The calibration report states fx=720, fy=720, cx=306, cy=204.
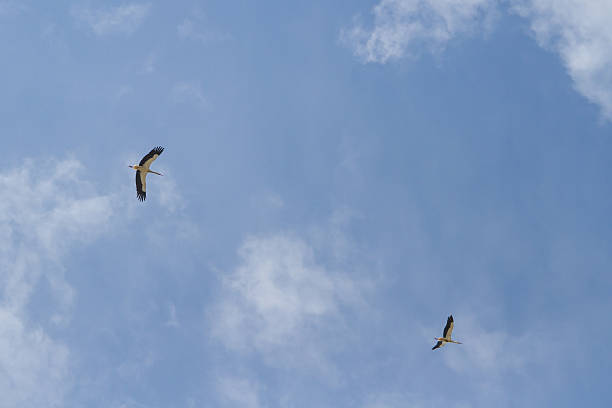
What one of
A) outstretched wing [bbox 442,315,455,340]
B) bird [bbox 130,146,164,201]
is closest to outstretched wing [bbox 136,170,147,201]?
bird [bbox 130,146,164,201]

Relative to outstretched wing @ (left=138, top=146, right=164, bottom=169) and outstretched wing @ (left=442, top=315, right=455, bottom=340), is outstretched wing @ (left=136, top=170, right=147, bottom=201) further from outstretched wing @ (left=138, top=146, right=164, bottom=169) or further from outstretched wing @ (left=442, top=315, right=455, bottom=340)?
outstretched wing @ (left=442, top=315, right=455, bottom=340)

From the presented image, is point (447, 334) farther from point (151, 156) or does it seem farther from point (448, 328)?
point (151, 156)

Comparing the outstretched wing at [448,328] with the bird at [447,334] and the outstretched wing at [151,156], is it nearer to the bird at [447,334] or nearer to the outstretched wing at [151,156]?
the bird at [447,334]

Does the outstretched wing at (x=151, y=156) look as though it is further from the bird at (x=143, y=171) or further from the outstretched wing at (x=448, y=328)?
the outstretched wing at (x=448, y=328)

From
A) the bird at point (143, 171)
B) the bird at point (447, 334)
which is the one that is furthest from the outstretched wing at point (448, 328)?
the bird at point (143, 171)

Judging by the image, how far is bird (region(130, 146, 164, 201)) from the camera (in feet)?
345

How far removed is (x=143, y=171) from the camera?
108500 mm

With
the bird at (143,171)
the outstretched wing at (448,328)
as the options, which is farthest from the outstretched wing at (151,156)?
the outstretched wing at (448,328)

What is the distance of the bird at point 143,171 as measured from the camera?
105m

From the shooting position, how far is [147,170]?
108375mm

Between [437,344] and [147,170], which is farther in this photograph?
[437,344]

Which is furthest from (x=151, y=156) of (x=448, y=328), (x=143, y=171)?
(x=448, y=328)

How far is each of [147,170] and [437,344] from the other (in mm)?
55308

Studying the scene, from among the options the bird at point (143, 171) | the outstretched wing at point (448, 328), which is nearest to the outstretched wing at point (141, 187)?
the bird at point (143, 171)
